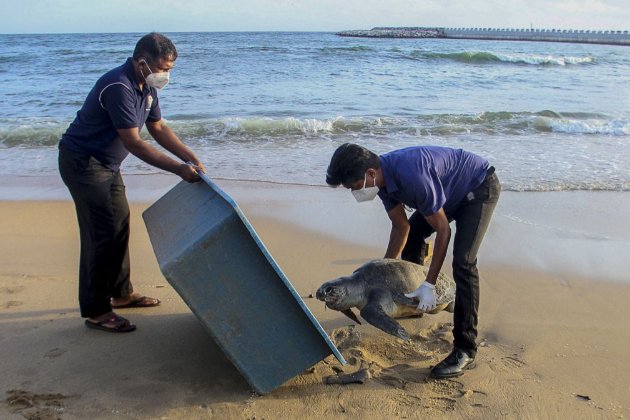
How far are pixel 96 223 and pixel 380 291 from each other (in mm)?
1545

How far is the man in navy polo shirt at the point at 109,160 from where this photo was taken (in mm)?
2711

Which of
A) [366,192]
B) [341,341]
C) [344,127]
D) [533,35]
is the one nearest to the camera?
[366,192]

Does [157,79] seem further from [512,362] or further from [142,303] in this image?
[512,362]

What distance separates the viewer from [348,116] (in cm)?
1018

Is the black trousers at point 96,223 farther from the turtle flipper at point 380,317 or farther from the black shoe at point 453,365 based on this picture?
the black shoe at point 453,365

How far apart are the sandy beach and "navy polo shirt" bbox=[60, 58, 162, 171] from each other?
99 cm

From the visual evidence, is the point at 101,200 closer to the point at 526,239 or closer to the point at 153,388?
the point at 153,388

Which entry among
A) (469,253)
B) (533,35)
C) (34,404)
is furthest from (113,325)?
(533,35)

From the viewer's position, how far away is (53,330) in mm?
3016

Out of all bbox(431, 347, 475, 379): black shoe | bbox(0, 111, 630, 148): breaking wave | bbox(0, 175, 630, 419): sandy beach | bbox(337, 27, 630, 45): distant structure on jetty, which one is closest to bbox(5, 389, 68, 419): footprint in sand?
bbox(0, 175, 630, 419): sandy beach

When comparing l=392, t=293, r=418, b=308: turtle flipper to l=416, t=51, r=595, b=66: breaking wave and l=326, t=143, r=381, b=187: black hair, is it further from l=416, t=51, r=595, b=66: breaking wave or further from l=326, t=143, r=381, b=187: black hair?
l=416, t=51, r=595, b=66: breaking wave

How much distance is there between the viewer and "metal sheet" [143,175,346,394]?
217cm

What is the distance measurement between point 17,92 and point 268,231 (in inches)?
444

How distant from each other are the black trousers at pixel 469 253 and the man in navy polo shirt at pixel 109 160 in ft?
4.29
